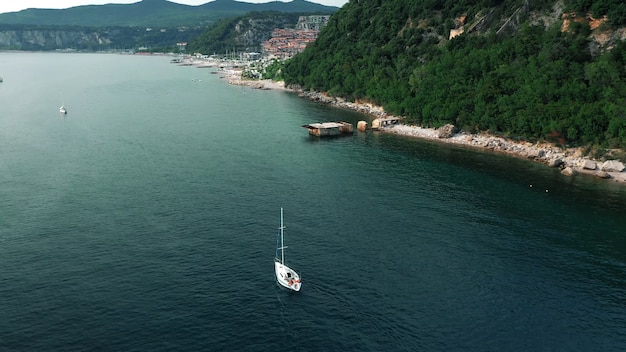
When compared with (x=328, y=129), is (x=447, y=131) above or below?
above

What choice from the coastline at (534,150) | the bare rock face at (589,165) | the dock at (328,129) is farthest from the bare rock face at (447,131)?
the bare rock face at (589,165)

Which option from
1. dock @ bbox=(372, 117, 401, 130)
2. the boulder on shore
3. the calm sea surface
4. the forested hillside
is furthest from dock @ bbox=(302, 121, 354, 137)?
the boulder on shore

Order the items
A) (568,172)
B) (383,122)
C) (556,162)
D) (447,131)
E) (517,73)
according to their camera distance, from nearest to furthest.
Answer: (568,172) → (556,162) → (447,131) → (517,73) → (383,122)

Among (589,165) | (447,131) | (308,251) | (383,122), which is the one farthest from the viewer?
(383,122)

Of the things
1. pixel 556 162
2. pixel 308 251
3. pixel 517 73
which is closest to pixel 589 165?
pixel 556 162

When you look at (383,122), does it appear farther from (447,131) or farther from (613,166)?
(613,166)
